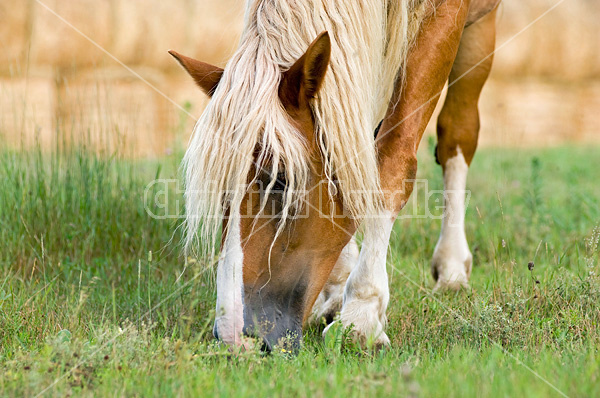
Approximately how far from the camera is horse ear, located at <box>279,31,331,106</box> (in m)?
2.20

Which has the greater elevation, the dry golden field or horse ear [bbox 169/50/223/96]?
the dry golden field

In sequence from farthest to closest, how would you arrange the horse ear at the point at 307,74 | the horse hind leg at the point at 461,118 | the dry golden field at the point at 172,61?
1. the dry golden field at the point at 172,61
2. the horse hind leg at the point at 461,118
3. the horse ear at the point at 307,74

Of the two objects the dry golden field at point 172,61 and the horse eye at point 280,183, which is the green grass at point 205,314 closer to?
the horse eye at point 280,183

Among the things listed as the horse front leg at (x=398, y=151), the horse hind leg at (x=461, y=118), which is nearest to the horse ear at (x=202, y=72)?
the horse front leg at (x=398, y=151)

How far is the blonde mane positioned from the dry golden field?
18.1 feet

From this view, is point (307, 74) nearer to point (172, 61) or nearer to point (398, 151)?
point (398, 151)

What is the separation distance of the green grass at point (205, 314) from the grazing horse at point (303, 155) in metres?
0.20

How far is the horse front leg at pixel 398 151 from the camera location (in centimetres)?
261

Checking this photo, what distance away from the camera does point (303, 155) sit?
2.30 m

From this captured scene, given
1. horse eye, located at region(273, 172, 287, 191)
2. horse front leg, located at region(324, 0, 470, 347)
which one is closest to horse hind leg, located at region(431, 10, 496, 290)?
horse front leg, located at region(324, 0, 470, 347)

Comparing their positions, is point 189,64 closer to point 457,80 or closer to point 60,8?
point 457,80

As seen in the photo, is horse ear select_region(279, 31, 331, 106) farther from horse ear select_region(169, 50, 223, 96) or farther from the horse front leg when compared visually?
the horse front leg

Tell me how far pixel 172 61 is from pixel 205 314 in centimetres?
816

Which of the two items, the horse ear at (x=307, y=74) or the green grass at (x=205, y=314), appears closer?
the green grass at (x=205, y=314)
